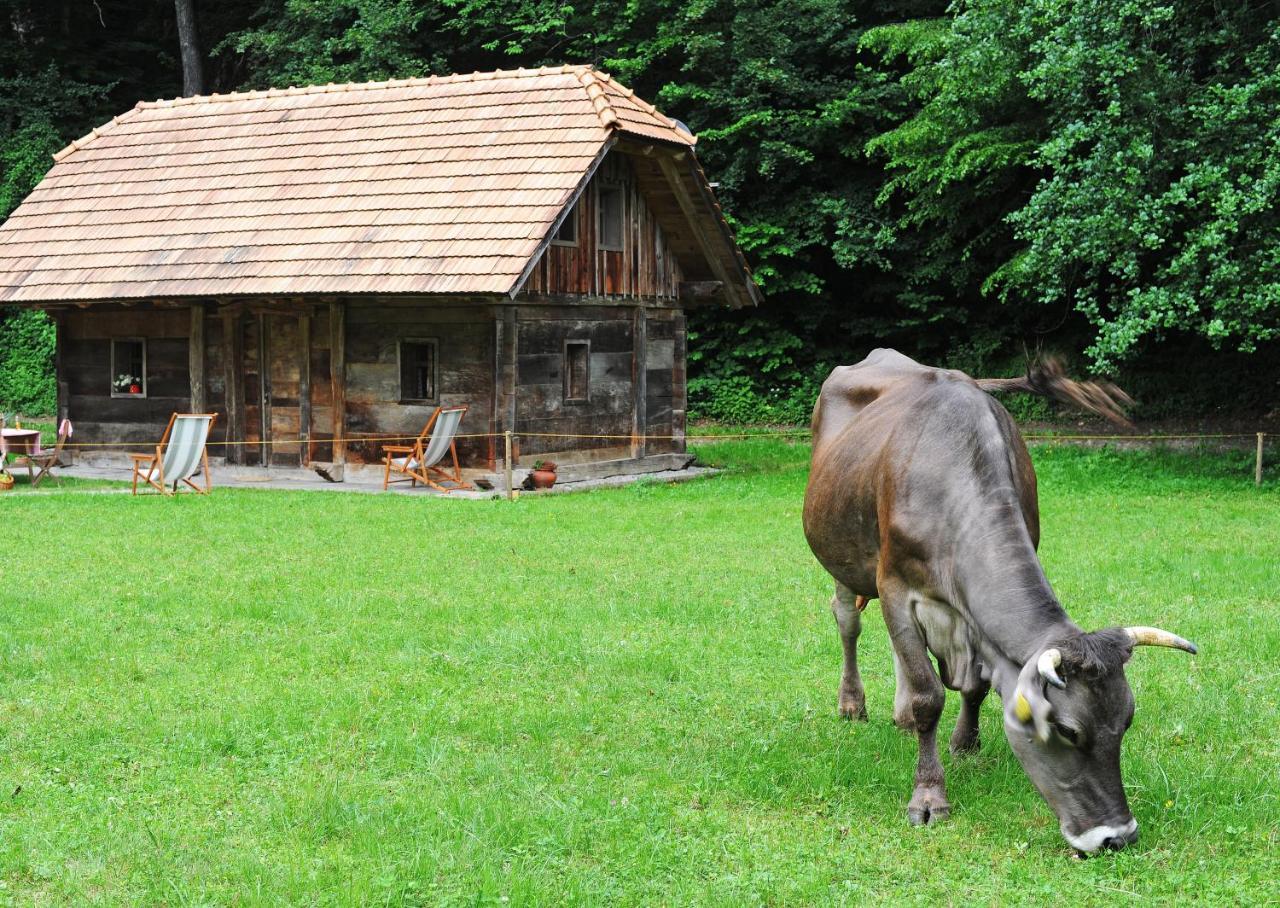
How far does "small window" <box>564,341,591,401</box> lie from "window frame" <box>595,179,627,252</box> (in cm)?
144

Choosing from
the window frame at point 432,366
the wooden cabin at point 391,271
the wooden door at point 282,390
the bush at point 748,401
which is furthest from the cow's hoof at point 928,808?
the bush at point 748,401

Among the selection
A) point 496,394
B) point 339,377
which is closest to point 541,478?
point 496,394

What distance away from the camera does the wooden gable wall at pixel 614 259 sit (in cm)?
1861

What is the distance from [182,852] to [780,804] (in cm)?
234

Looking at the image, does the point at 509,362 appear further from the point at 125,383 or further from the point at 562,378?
the point at 125,383

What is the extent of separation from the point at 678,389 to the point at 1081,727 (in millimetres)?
16948

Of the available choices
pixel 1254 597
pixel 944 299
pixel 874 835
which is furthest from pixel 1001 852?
pixel 944 299

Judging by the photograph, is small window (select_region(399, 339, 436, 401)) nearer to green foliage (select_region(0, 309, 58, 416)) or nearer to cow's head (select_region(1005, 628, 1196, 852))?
green foliage (select_region(0, 309, 58, 416))

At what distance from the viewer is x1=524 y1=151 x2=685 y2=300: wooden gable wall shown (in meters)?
18.6

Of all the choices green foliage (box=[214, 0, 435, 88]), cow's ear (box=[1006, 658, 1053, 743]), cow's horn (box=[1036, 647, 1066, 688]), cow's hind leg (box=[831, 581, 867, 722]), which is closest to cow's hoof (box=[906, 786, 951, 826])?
cow's ear (box=[1006, 658, 1053, 743])

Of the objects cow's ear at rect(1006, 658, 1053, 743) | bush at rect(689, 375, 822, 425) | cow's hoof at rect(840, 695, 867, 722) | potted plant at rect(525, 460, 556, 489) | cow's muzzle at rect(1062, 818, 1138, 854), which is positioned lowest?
cow's hoof at rect(840, 695, 867, 722)

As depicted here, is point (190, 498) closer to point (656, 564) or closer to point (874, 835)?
point (656, 564)

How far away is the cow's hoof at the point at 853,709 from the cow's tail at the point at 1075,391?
5.87ft

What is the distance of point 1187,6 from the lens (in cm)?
1739
